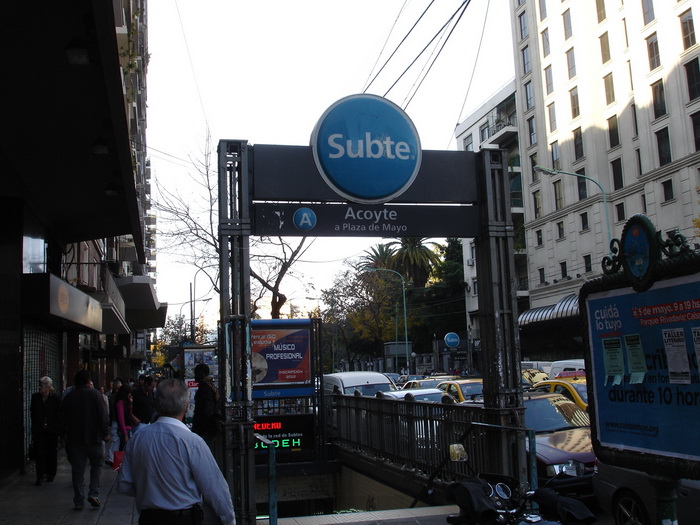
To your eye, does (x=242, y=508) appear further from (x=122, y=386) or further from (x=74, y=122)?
(x=122, y=386)

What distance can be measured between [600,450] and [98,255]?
24484 millimetres

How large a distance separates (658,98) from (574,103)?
27.8 ft

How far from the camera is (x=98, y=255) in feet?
87.9

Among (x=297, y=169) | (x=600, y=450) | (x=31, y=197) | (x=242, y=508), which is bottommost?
(x=242, y=508)

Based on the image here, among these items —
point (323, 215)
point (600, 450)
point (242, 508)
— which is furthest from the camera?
point (323, 215)

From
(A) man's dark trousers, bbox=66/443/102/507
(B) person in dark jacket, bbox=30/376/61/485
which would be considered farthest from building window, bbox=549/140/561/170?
(A) man's dark trousers, bbox=66/443/102/507

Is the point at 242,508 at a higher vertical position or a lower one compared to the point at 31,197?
lower

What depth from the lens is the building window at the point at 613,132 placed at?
145 ft

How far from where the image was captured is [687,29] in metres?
37.7

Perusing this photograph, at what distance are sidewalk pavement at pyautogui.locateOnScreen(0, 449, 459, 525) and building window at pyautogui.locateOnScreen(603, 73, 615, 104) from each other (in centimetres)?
3996

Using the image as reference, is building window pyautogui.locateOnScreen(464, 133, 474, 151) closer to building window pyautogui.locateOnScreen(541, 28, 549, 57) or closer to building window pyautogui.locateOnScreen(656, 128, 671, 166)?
building window pyautogui.locateOnScreen(541, 28, 549, 57)

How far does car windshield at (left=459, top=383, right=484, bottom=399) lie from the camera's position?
17.9m

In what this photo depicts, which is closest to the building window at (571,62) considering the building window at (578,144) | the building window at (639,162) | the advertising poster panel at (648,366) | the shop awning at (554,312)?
the building window at (578,144)

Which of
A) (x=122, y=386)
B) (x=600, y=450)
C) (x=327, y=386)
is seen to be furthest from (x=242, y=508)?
(x=327, y=386)
